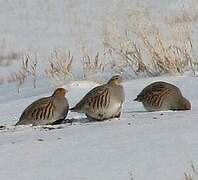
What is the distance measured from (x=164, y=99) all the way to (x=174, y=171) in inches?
111

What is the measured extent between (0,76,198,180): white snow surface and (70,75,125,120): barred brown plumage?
10 centimetres

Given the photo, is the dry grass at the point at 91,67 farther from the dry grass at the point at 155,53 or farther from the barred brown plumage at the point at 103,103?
the barred brown plumage at the point at 103,103

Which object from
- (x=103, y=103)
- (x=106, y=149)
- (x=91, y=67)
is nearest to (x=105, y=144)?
(x=106, y=149)

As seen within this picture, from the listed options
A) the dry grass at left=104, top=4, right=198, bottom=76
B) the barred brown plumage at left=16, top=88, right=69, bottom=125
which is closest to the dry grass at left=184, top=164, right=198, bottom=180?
the barred brown plumage at left=16, top=88, right=69, bottom=125

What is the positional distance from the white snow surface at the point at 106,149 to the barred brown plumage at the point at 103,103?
0.34ft

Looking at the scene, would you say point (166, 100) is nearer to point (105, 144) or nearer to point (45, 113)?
point (45, 113)

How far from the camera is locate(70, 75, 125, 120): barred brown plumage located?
6.05 m

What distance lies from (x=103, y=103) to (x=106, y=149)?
1.44 m

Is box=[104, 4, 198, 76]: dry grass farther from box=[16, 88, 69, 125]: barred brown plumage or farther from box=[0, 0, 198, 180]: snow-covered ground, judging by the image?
box=[16, 88, 69, 125]: barred brown plumage

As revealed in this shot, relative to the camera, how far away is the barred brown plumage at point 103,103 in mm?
6055

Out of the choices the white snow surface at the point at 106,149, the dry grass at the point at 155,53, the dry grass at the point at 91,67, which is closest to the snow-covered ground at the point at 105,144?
the white snow surface at the point at 106,149

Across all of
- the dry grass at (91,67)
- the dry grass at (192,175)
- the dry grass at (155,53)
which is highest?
the dry grass at (192,175)

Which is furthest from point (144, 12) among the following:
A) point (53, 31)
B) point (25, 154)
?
point (53, 31)

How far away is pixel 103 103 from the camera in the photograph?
6.09m
